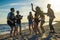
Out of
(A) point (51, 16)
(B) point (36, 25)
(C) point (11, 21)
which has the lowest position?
(B) point (36, 25)

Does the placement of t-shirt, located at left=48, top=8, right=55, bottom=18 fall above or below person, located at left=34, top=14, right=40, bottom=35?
above

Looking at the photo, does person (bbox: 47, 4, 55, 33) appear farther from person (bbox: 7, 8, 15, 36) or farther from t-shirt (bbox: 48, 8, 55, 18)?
person (bbox: 7, 8, 15, 36)

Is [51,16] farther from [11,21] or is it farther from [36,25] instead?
[11,21]

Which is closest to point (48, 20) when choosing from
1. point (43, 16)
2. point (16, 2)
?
point (43, 16)

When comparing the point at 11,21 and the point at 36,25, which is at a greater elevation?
the point at 11,21

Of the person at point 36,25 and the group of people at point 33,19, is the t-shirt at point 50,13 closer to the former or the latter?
the group of people at point 33,19

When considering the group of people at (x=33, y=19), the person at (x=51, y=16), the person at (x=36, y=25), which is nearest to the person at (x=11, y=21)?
the group of people at (x=33, y=19)

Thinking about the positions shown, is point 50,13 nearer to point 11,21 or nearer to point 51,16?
point 51,16

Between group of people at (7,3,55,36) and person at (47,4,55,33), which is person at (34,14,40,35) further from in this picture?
person at (47,4,55,33)

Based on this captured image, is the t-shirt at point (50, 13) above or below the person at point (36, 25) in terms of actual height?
above

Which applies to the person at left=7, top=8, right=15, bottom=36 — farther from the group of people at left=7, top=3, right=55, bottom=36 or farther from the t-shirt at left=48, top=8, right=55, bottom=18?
the t-shirt at left=48, top=8, right=55, bottom=18

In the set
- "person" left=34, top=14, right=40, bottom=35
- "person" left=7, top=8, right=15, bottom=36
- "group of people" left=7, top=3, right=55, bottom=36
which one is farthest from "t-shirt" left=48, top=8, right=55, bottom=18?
"person" left=7, top=8, right=15, bottom=36

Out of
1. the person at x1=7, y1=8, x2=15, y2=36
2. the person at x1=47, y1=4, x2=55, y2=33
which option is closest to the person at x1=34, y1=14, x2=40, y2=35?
the person at x1=47, y1=4, x2=55, y2=33

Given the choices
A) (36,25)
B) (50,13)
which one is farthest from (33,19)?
(50,13)
